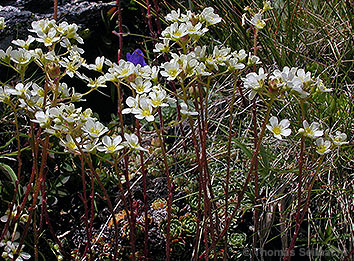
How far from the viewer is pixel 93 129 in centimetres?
102

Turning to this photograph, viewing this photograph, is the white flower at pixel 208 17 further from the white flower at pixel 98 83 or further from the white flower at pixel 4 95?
the white flower at pixel 4 95

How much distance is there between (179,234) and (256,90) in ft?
2.65

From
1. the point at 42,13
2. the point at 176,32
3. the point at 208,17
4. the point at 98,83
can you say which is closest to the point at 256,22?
the point at 208,17

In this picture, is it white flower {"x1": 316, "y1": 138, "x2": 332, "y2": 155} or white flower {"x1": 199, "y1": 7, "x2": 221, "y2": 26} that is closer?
white flower {"x1": 316, "y1": 138, "x2": 332, "y2": 155}

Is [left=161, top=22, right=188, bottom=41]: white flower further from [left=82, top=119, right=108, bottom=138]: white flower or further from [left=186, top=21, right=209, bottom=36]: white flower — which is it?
[left=82, top=119, right=108, bottom=138]: white flower

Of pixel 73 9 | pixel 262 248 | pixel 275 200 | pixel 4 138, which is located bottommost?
pixel 262 248

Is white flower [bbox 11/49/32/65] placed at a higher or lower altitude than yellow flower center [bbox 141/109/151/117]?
higher

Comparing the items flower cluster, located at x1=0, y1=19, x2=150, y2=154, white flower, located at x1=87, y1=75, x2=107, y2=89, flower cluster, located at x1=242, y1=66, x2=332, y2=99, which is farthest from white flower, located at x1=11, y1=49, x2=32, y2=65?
flower cluster, located at x1=242, y1=66, x2=332, y2=99

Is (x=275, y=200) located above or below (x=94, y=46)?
below

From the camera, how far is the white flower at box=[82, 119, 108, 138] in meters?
1.00

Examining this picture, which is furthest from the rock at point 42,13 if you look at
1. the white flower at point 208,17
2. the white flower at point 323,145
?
the white flower at point 323,145

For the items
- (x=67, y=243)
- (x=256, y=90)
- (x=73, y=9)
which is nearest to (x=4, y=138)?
(x=67, y=243)

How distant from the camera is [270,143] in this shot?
199 centimetres

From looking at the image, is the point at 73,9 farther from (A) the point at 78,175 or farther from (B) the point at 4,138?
(A) the point at 78,175
